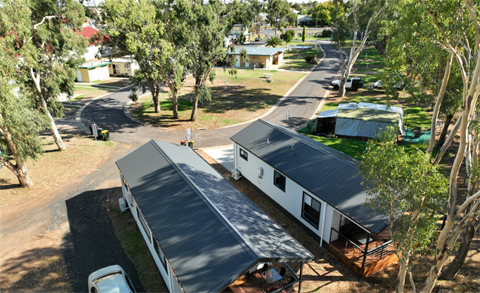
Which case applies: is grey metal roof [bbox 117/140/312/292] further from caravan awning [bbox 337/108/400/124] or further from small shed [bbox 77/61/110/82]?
small shed [bbox 77/61/110/82]

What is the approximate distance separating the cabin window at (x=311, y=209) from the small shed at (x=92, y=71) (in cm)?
5063

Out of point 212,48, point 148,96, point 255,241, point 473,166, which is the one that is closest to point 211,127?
point 212,48

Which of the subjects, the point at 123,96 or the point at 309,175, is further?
the point at 123,96

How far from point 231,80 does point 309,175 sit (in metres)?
43.0

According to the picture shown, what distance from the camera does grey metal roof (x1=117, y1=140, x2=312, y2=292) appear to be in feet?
34.6

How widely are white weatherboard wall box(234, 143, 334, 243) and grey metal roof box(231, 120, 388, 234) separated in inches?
19.8

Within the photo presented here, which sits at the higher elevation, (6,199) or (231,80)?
(231,80)

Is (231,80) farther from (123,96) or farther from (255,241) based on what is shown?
(255,241)

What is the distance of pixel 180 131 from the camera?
3362 centimetres

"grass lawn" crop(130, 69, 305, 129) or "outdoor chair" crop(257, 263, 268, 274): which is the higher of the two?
"grass lawn" crop(130, 69, 305, 129)

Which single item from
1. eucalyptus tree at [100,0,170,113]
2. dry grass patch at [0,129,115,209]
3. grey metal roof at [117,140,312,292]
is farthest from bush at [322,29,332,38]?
grey metal roof at [117,140,312,292]

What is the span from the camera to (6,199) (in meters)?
20.9

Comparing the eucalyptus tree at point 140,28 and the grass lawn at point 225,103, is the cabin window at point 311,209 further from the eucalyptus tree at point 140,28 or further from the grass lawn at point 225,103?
the eucalyptus tree at point 140,28

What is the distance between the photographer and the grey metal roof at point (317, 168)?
14114 mm
